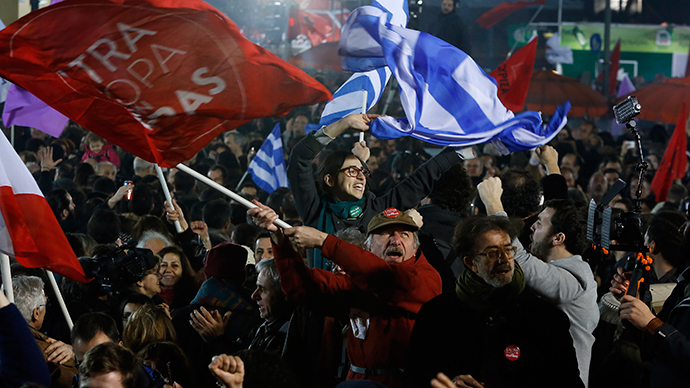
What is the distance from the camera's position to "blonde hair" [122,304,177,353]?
169 inches

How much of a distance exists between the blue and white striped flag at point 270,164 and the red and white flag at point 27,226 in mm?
5355

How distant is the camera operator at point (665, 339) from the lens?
331 centimetres

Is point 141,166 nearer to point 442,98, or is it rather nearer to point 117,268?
point 117,268

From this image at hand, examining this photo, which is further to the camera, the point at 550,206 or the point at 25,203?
the point at 550,206

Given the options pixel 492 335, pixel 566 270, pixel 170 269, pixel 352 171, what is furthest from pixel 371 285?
pixel 170 269

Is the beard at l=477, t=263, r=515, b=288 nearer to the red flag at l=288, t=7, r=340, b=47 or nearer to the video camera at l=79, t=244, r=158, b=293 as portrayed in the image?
the video camera at l=79, t=244, r=158, b=293

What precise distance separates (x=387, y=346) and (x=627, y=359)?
1.44m

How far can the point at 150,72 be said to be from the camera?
4125 millimetres

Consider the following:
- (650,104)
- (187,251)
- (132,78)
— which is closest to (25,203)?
(132,78)

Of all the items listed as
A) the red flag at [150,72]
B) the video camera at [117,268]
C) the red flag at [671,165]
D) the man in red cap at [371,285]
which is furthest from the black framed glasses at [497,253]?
the red flag at [671,165]

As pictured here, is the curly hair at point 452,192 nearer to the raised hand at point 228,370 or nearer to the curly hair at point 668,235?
the curly hair at point 668,235

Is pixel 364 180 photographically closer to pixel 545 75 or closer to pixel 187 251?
pixel 187 251

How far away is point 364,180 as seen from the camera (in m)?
5.05

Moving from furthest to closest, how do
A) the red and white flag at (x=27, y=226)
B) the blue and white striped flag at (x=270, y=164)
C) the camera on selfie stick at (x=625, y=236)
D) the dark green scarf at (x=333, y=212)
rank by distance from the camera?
the blue and white striped flag at (x=270, y=164)
the dark green scarf at (x=333, y=212)
the red and white flag at (x=27, y=226)
the camera on selfie stick at (x=625, y=236)
